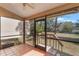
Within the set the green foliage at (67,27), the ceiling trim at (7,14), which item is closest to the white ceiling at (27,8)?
the ceiling trim at (7,14)

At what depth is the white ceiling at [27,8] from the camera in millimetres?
1923

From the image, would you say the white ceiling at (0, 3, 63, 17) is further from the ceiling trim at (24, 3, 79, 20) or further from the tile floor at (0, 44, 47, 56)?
the tile floor at (0, 44, 47, 56)

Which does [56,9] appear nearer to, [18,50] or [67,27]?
[67,27]

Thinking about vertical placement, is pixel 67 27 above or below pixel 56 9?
below

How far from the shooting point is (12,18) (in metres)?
2.02

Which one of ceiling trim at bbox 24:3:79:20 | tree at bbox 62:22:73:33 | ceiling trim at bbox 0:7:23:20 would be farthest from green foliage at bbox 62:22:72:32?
ceiling trim at bbox 0:7:23:20

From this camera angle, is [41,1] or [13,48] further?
[13,48]

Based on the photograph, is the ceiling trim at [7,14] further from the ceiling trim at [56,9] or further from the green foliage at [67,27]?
the green foliage at [67,27]

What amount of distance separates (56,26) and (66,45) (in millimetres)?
394

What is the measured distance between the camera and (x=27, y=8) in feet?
6.55

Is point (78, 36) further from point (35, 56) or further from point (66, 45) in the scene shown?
point (35, 56)

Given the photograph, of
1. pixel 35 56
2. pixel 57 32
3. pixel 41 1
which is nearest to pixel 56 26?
pixel 57 32

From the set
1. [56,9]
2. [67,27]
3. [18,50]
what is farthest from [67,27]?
[18,50]

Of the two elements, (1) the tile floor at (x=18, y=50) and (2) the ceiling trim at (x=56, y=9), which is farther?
(1) the tile floor at (x=18, y=50)
